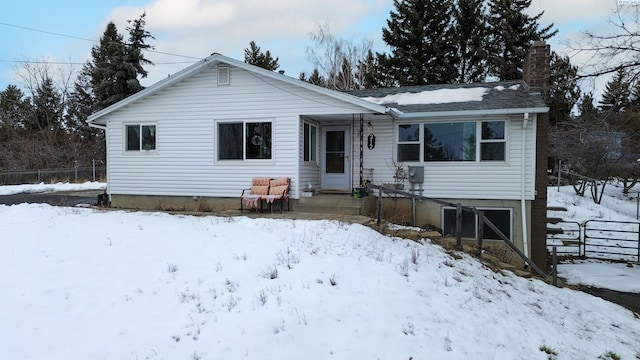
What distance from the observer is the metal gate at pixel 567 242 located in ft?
50.7

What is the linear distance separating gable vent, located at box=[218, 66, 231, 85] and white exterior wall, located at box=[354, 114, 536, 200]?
4439 millimetres

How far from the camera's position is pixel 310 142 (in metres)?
13.0

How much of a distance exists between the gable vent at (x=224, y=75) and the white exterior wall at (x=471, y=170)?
4439mm

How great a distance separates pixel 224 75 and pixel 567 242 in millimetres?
13648

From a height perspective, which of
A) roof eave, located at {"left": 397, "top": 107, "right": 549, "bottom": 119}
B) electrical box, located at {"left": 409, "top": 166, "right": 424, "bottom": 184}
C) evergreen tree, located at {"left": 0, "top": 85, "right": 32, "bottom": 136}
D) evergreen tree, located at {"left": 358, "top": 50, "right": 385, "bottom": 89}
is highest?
evergreen tree, located at {"left": 358, "top": 50, "right": 385, "bottom": 89}

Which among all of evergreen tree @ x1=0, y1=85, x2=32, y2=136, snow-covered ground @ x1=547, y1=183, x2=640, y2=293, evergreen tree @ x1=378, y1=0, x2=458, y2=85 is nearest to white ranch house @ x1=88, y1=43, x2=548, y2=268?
snow-covered ground @ x1=547, y1=183, x2=640, y2=293

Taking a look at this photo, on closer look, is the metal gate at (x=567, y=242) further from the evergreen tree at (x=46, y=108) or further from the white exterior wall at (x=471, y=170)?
the evergreen tree at (x=46, y=108)

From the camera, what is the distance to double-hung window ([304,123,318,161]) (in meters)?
12.7

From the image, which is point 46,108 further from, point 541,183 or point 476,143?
point 541,183

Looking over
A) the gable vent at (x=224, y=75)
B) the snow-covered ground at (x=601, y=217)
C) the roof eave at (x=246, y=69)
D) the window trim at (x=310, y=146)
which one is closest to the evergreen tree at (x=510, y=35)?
the snow-covered ground at (x=601, y=217)

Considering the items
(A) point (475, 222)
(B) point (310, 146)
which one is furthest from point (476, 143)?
(B) point (310, 146)

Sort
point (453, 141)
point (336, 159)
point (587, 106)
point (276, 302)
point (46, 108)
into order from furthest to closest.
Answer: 1. point (46, 108)
2. point (587, 106)
3. point (336, 159)
4. point (453, 141)
5. point (276, 302)

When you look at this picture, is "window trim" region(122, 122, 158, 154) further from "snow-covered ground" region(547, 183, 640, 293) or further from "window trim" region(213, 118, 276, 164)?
"snow-covered ground" region(547, 183, 640, 293)

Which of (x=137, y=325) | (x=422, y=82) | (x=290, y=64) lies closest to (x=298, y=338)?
(x=137, y=325)
